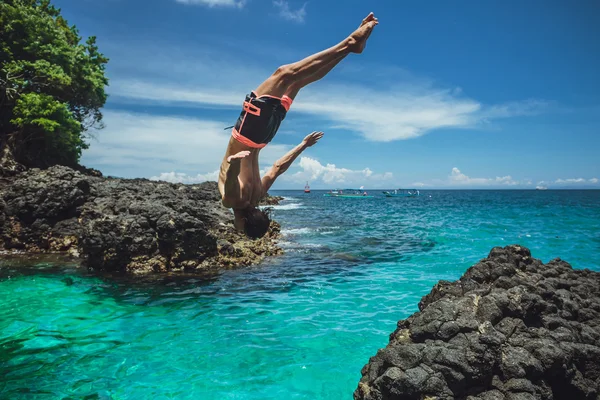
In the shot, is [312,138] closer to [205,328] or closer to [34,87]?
[205,328]

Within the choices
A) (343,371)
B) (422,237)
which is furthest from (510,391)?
(422,237)

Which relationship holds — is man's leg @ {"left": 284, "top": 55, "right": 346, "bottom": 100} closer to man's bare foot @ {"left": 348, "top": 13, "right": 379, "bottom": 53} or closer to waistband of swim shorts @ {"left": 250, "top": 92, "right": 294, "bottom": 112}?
waistband of swim shorts @ {"left": 250, "top": 92, "right": 294, "bottom": 112}

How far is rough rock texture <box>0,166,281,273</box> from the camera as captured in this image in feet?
41.3

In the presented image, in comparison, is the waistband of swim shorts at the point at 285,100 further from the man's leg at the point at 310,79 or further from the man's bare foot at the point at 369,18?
the man's bare foot at the point at 369,18

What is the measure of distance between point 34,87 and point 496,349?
32.8m

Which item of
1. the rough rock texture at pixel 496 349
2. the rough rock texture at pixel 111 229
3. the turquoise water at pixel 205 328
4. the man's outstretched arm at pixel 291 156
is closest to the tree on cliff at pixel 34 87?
the rough rock texture at pixel 111 229

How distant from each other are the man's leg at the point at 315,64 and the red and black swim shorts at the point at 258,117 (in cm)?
12

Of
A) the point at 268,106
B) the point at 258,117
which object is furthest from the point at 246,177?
the point at 268,106

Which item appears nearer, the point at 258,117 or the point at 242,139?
the point at 258,117

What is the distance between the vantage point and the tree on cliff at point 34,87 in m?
23.9

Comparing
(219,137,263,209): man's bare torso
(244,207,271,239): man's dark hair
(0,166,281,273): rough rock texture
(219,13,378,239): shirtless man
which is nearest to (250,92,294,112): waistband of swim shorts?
(219,13,378,239): shirtless man

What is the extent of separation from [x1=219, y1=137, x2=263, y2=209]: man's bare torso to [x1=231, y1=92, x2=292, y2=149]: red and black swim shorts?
0.17m

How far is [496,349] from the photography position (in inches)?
A: 156

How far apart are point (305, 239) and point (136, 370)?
16789 mm
